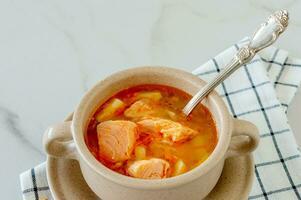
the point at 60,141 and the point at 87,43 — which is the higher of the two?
the point at 87,43

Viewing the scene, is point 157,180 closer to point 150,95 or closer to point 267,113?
point 150,95

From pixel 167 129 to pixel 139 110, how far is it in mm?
57

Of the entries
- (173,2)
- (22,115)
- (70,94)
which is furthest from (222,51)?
(22,115)

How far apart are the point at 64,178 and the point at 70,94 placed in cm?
31

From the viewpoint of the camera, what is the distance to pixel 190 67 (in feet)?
4.47

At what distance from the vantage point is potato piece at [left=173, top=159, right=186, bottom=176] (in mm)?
953

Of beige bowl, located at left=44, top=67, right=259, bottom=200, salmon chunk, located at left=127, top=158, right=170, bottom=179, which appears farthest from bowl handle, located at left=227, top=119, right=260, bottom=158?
salmon chunk, located at left=127, top=158, right=170, bottom=179

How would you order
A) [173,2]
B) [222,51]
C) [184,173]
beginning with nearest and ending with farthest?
1. [184,173]
2. [222,51]
3. [173,2]

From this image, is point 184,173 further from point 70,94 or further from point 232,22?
point 232,22

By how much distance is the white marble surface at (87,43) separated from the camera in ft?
4.21

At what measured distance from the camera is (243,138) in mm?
1038

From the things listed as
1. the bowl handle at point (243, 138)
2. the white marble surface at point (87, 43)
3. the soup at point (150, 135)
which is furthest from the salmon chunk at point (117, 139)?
the white marble surface at point (87, 43)

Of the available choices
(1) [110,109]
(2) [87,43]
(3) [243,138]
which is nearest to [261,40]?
(3) [243,138]

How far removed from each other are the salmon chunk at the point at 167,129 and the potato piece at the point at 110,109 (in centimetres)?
5
